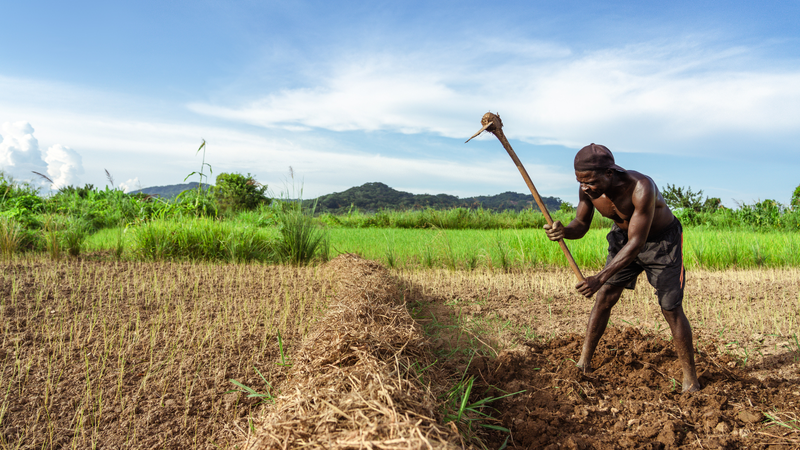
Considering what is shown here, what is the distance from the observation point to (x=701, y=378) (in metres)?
3.01

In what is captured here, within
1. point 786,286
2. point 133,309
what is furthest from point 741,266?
point 133,309

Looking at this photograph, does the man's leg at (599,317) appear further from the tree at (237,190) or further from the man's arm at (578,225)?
the tree at (237,190)

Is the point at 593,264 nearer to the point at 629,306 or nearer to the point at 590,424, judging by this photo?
the point at 629,306

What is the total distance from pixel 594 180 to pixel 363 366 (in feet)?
5.66

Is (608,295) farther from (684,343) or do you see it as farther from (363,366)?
(363,366)

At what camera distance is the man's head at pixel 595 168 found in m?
2.51

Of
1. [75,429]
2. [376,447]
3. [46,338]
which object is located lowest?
[75,429]

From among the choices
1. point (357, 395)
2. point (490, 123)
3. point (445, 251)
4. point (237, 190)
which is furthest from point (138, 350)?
point (237, 190)

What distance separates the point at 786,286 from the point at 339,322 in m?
6.39

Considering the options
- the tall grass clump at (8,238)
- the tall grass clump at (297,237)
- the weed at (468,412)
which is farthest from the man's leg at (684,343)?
the tall grass clump at (8,238)

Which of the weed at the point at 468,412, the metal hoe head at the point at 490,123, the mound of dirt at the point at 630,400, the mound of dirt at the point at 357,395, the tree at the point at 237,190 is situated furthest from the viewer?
the tree at the point at 237,190

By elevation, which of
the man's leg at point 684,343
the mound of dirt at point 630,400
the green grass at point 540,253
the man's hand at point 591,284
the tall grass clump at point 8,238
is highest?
the tall grass clump at point 8,238

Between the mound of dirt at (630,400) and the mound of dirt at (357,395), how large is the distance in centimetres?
66

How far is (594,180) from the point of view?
2.54 m
